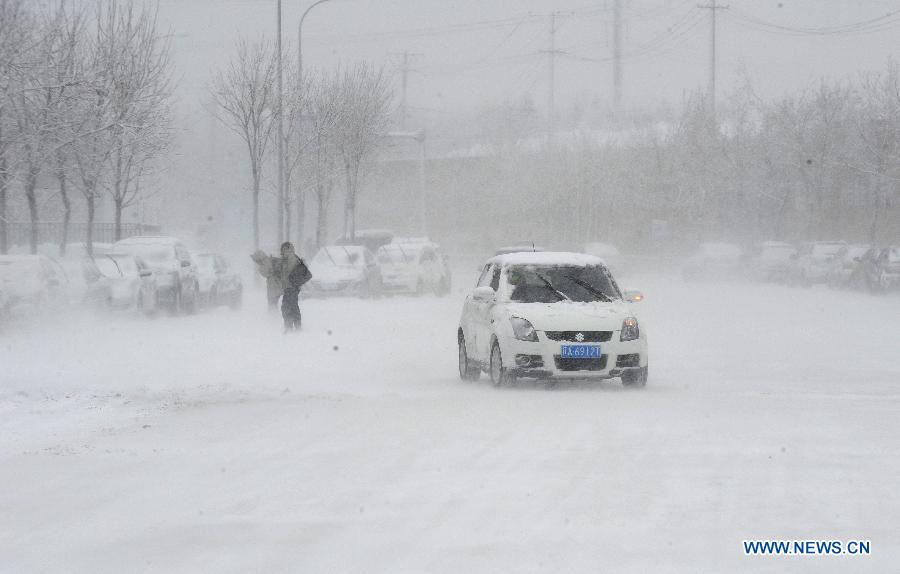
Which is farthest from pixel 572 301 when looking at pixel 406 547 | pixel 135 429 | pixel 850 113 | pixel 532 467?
pixel 850 113

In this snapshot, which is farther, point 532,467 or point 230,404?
point 230,404

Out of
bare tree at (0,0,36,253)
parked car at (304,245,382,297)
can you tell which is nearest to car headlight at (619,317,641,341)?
bare tree at (0,0,36,253)

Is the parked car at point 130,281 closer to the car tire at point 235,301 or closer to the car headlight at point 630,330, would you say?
the car tire at point 235,301

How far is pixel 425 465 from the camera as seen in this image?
993cm

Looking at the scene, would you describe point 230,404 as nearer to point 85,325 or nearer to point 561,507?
point 561,507

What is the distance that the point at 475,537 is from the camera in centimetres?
731

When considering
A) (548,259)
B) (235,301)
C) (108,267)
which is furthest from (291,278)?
(235,301)

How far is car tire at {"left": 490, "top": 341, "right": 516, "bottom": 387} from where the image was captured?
15977mm

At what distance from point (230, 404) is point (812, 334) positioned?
51.6 feet

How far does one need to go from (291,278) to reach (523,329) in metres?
9.07

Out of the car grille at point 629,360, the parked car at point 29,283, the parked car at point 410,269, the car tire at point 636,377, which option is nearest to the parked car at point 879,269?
the parked car at point 410,269

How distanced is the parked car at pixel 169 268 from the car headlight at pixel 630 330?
56.7 feet

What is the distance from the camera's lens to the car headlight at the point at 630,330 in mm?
15969

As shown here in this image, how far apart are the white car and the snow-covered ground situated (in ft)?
1.08
